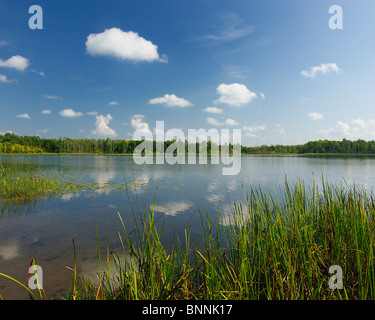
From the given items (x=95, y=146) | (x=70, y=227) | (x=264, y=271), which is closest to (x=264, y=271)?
(x=264, y=271)

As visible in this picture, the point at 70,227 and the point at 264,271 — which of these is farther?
the point at 70,227

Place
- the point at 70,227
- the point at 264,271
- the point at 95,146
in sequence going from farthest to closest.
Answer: the point at 95,146, the point at 70,227, the point at 264,271

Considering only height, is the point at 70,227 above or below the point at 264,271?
below

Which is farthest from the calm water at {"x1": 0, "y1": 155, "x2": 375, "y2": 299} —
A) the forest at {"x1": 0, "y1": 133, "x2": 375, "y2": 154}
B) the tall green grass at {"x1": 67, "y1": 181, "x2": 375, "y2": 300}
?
the forest at {"x1": 0, "y1": 133, "x2": 375, "y2": 154}

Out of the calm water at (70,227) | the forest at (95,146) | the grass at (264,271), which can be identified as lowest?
the calm water at (70,227)

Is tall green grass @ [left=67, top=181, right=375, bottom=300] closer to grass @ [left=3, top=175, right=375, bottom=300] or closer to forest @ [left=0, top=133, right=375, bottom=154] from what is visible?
grass @ [left=3, top=175, right=375, bottom=300]

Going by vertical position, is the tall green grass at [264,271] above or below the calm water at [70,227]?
above

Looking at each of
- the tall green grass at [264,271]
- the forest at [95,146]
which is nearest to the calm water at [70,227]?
the tall green grass at [264,271]

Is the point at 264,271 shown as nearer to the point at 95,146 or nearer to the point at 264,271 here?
the point at 264,271

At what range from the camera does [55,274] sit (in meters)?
4.13

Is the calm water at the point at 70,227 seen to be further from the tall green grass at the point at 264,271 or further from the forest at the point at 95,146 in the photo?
the forest at the point at 95,146

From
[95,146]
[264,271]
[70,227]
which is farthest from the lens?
[95,146]
